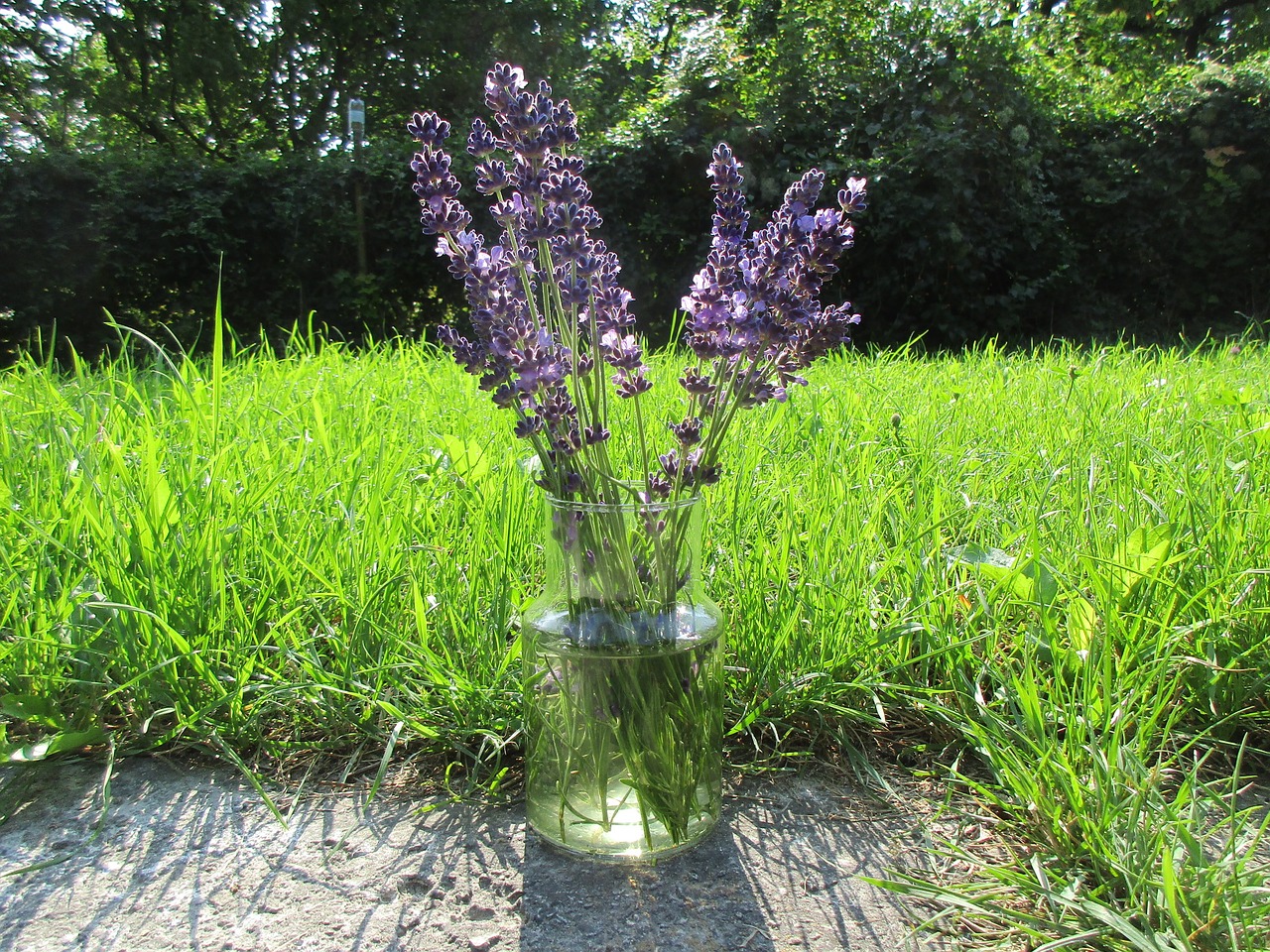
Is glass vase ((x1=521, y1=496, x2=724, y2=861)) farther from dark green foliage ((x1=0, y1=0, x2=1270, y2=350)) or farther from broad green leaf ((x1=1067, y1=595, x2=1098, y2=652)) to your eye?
dark green foliage ((x1=0, y1=0, x2=1270, y2=350))

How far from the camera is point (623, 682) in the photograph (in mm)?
1117

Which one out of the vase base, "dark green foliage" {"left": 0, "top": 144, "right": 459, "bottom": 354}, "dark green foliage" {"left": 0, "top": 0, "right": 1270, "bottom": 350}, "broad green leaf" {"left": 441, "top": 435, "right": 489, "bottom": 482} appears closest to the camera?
the vase base

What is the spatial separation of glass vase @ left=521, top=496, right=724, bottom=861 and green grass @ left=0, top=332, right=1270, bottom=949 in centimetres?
24

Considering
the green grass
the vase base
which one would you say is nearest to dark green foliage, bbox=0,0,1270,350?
the green grass

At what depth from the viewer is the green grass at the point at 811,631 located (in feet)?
3.74

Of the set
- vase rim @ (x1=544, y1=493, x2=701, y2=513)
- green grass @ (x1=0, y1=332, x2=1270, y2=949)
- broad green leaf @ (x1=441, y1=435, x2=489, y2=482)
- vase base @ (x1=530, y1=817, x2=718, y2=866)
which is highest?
vase rim @ (x1=544, y1=493, x2=701, y2=513)

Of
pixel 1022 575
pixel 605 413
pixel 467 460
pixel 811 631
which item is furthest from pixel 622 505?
pixel 467 460

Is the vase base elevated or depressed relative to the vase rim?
depressed

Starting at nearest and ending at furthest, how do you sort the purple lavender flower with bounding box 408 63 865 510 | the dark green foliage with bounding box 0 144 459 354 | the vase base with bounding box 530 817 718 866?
the purple lavender flower with bounding box 408 63 865 510
the vase base with bounding box 530 817 718 866
the dark green foliage with bounding box 0 144 459 354

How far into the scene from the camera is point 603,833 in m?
1.18

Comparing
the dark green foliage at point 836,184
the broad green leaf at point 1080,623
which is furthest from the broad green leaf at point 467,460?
the dark green foliage at point 836,184

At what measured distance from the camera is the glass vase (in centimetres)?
112

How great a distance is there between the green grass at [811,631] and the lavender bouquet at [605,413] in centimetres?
28

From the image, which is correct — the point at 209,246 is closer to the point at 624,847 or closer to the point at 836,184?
the point at 836,184
